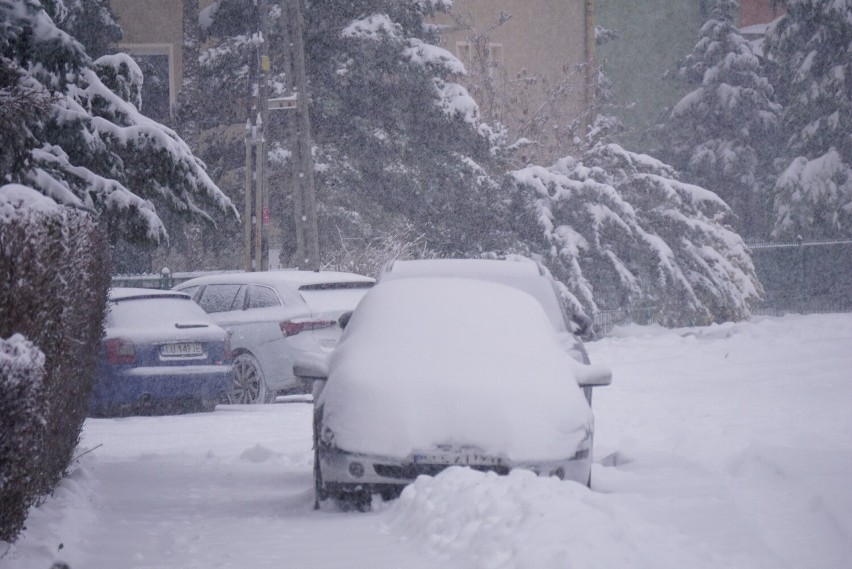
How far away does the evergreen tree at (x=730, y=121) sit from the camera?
145 feet

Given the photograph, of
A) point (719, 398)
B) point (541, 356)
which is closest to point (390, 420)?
point (541, 356)

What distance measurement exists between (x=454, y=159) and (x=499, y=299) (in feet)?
67.6

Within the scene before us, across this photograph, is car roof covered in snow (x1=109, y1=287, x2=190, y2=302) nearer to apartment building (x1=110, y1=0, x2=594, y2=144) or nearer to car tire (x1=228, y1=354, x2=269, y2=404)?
car tire (x1=228, y1=354, x2=269, y2=404)

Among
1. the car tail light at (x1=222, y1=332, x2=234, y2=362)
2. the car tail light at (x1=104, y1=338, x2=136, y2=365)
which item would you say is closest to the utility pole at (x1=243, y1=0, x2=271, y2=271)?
the car tail light at (x1=222, y1=332, x2=234, y2=362)

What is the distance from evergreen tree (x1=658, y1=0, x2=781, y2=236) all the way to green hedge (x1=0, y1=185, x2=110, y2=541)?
124 ft

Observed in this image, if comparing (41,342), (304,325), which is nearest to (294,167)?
(304,325)

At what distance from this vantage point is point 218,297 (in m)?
16.2

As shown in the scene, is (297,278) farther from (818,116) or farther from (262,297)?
(818,116)

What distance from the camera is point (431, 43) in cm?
3138

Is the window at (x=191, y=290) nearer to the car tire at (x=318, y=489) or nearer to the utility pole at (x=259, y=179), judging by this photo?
the utility pole at (x=259, y=179)

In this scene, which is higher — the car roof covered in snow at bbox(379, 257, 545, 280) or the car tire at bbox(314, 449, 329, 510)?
the car roof covered in snow at bbox(379, 257, 545, 280)

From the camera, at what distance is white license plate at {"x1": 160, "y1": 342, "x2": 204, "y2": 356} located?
1412 cm

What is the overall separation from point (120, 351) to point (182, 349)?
2.45ft

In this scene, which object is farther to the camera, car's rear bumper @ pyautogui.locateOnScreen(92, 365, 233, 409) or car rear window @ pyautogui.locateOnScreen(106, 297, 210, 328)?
car rear window @ pyautogui.locateOnScreen(106, 297, 210, 328)
